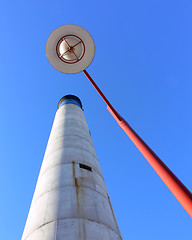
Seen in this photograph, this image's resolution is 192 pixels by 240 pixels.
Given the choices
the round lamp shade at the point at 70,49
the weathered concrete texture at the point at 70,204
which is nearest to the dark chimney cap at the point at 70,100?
the weathered concrete texture at the point at 70,204

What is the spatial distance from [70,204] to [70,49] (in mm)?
6159

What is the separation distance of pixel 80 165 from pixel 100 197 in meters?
2.03

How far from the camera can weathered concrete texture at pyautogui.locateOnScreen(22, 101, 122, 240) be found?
5.81 m

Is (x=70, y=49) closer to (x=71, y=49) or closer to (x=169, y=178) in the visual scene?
(x=71, y=49)

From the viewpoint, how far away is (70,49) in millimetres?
7508

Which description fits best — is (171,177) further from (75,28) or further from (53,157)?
(53,157)

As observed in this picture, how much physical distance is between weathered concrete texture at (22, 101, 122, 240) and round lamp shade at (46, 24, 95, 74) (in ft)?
15.3

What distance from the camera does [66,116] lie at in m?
16.1

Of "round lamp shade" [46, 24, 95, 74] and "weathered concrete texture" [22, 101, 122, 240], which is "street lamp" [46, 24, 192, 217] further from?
"weathered concrete texture" [22, 101, 122, 240]

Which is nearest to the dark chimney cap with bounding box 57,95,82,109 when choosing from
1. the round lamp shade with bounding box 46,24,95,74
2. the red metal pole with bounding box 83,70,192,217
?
the round lamp shade with bounding box 46,24,95,74

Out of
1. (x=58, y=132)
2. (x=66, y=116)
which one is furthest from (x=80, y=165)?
(x=66, y=116)

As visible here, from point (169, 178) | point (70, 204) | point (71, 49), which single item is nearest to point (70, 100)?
point (71, 49)

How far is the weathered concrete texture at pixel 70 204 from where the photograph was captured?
19.1ft

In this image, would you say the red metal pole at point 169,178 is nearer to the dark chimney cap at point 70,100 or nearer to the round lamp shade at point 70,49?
the round lamp shade at point 70,49
